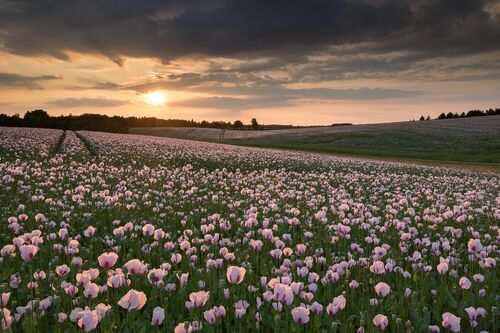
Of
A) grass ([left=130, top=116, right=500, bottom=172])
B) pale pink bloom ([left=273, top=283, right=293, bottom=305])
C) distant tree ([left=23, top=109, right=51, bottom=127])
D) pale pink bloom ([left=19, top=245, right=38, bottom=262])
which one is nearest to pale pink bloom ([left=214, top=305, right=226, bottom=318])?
pale pink bloom ([left=273, top=283, right=293, bottom=305])

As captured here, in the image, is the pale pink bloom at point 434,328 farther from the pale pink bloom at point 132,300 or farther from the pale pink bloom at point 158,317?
the pale pink bloom at point 132,300

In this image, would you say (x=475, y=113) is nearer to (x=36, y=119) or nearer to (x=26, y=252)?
(x=36, y=119)

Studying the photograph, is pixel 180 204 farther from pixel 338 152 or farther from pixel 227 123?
pixel 227 123

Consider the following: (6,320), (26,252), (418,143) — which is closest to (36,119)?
(418,143)

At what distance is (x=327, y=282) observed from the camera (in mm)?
4570

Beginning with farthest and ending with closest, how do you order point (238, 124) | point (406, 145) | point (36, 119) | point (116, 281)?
point (238, 124)
point (36, 119)
point (406, 145)
point (116, 281)

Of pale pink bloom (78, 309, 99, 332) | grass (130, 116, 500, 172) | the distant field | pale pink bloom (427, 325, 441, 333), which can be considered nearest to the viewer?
pale pink bloom (78, 309, 99, 332)

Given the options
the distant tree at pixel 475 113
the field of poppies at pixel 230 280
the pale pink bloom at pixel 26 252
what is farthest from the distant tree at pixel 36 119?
the distant tree at pixel 475 113

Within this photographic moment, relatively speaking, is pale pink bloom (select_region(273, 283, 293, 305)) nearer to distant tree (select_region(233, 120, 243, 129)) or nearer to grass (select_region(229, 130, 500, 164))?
grass (select_region(229, 130, 500, 164))

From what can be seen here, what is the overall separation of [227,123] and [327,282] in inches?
6110

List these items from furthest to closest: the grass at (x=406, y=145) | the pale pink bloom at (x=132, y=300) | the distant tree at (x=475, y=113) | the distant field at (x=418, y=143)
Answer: the distant tree at (x=475, y=113), the distant field at (x=418, y=143), the grass at (x=406, y=145), the pale pink bloom at (x=132, y=300)

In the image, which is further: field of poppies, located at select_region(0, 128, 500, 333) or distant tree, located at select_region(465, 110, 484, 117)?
distant tree, located at select_region(465, 110, 484, 117)

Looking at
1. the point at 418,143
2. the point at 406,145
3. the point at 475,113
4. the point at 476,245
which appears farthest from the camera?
the point at 475,113

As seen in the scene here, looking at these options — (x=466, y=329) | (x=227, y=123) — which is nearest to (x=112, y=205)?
(x=466, y=329)
